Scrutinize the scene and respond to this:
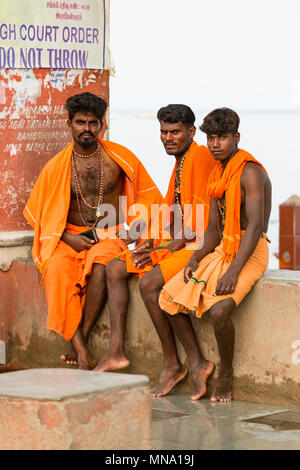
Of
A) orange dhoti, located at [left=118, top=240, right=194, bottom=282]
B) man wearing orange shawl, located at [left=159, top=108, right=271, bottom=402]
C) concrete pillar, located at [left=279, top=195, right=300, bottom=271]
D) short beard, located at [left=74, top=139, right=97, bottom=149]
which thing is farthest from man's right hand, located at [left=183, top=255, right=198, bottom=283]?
concrete pillar, located at [left=279, top=195, right=300, bottom=271]

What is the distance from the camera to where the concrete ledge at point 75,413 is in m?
3.66

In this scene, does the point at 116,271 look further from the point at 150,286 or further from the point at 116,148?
the point at 116,148

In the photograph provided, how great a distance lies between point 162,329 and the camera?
6008mm

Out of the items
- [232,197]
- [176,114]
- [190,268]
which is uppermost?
[176,114]

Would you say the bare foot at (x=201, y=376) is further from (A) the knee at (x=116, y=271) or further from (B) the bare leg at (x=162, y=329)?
(A) the knee at (x=116, y=271)

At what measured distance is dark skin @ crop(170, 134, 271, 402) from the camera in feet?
18.4

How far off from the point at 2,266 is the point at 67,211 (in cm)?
74

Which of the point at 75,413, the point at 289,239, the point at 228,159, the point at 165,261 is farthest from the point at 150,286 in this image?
the point at 289,239

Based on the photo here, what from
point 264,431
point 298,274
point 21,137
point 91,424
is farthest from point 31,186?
point 91,424

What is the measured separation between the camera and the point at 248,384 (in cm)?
575

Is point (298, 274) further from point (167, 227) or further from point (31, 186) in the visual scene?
point (31, 186)

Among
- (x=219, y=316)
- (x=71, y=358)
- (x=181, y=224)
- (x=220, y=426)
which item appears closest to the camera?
(x=220, y=426)

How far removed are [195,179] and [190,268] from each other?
65 centimetres
